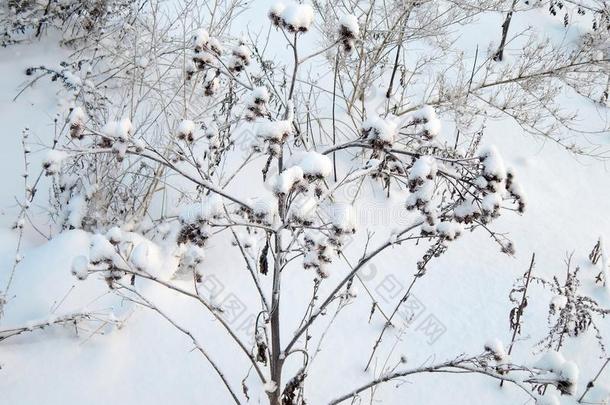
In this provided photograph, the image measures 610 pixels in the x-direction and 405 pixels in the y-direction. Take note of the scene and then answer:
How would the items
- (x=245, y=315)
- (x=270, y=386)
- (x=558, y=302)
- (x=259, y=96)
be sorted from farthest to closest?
1. (x=245, y=315)
2. (x=558, y=302)
3. (x=270, y=386)
4. (x=259, y=96)

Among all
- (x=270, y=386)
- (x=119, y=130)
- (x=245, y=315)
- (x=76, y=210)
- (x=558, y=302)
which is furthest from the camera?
(x=76, y=210)

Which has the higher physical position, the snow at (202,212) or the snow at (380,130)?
the snow at (202,212)

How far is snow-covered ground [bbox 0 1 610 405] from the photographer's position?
3.07 metres

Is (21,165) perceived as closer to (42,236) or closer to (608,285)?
(42,236)

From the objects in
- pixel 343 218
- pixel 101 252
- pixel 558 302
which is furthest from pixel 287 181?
pixel 558 302

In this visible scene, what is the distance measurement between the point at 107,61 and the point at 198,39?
4604 mm

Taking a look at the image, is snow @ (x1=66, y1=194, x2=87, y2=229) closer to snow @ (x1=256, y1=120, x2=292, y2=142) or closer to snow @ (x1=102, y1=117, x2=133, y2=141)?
snow @ (x1=102, y1=117, x2=133, y2=141)

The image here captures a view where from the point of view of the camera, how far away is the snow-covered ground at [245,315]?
3068 mm

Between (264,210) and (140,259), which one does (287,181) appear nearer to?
(264,210)

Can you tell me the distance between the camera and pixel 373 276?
4.27 meters

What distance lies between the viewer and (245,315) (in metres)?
3.74

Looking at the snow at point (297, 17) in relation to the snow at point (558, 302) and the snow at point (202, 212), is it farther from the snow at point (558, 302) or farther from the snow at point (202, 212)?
the snow at point (558, 302)

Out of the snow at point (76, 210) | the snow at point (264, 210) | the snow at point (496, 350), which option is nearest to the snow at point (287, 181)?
the snow at point (264, 210)

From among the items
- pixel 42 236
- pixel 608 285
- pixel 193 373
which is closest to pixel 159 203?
pixel 42 236
